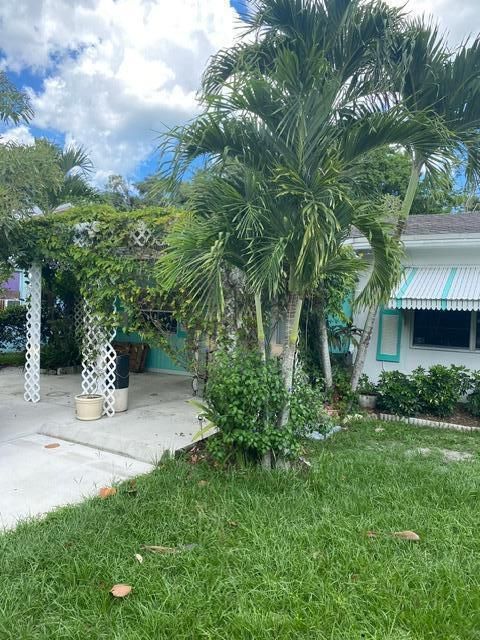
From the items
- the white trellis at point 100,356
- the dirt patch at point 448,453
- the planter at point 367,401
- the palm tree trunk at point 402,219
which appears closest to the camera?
the dirt patch at point 448,453

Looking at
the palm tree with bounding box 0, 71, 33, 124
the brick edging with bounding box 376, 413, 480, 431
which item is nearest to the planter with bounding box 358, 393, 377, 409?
the brick edging with bounding box 376, 413, 480, 431

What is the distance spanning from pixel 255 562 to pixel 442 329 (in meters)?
8.63

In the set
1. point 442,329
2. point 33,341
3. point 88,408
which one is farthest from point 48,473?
point 442,329

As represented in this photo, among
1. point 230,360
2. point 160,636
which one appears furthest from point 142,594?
point 230,360

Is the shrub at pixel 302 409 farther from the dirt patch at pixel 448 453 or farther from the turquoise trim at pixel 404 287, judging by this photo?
the turquoise trim at pixel 404 287

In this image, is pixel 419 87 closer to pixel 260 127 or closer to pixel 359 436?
pixel 260 127

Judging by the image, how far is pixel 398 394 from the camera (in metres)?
9.34

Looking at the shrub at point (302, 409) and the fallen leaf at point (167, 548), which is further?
the shrub at point (302, 409)

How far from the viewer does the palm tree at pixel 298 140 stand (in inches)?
187

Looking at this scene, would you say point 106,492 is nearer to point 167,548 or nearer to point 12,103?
point 167,548

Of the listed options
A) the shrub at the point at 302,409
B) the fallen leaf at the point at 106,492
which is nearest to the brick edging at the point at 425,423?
the shrub at the point at 302,409

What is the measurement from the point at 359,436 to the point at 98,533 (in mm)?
5085

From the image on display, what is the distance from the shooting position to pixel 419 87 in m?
7.36

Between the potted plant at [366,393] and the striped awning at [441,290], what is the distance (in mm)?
1878
